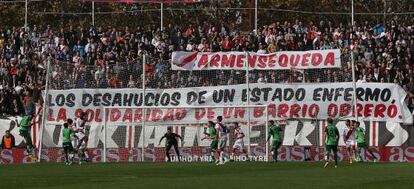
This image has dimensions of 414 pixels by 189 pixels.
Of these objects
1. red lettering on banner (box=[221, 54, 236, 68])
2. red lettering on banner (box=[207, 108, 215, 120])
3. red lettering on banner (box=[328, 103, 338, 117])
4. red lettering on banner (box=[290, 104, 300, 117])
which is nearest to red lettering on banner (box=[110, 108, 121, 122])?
red lettering on banner (box=[207, 108, 215, 120])

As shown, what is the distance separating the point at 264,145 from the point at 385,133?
5567 millimetres

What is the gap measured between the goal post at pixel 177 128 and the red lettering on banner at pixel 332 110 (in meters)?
2.85

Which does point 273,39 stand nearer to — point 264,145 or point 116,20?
point 264,145

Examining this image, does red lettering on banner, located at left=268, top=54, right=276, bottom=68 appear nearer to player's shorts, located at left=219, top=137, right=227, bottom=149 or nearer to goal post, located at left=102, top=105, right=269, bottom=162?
goal post, located at left=102, top=105, right=269, bottom=162

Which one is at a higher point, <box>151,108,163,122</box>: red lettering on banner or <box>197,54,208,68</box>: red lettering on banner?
<box>197,54,208,68</box>: red lettering on banner

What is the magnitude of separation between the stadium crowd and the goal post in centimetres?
130

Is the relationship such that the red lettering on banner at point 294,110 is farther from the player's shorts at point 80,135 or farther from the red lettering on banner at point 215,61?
the player's shorts at point 80,135

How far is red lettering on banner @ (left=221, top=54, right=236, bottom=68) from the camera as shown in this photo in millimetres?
51094

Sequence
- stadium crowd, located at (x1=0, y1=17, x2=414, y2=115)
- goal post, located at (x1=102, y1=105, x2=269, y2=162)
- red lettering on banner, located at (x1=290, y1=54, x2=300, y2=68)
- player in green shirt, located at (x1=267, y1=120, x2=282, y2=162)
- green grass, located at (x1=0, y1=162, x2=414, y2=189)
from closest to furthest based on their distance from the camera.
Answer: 1. green grass, located at (x1=0, y1=162, x2=414, y2=189)
2. player in green shirt, located at (x1=267, y1=120, x2=282, y2=162)
3. red lettering on banner, located at (x1=290, y1=54, x2=300, y2=68)
4. goal post, located at (x1=102, y1=105, x2=269, y2=162)
5. stadium crowd, located at (x1=0, y1=17, x2=414, y2=115)

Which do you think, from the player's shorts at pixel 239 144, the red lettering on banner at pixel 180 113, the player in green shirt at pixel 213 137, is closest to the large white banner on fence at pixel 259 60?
the red lettering on banner at pixel 180 113

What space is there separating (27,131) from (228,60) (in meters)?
10.1

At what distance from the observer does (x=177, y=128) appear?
52312 mm

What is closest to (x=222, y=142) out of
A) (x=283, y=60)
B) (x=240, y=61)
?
(x=240, y=61)

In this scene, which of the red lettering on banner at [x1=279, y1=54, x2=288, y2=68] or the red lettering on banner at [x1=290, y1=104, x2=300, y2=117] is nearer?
the red lettering on banner at [x1=290, y1=104, x2=300, y2=117]
